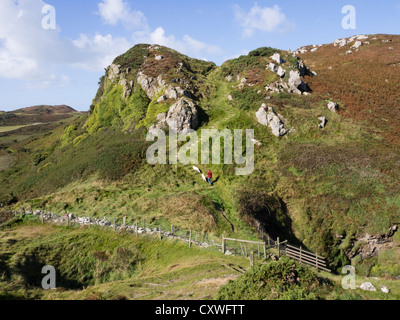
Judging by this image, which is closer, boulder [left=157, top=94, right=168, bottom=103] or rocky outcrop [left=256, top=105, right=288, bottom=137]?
rocky outcrop [left=256, top=105, right=288, bottom=137]

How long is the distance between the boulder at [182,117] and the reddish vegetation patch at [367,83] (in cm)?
2720

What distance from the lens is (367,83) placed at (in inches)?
2185

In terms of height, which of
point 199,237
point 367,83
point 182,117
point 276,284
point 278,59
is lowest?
point 199,237

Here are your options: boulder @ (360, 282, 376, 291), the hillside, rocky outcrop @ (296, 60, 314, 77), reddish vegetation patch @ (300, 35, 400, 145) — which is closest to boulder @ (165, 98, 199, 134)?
the hillside

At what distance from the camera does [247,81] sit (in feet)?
186

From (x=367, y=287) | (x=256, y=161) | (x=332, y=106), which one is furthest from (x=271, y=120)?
(x=367, y=287)

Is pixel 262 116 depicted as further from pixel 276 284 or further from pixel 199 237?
pixel 276 284

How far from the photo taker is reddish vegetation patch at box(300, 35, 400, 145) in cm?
4444

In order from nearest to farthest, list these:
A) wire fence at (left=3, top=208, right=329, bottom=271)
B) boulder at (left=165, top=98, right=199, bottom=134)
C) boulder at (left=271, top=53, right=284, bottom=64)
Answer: wire fence at (left=3, top=208, right=329, bottom=271) → boulder at (left=165, top=98, right=199, bottom=134) → boulder at (left=271, top=53, right=284, bottom=64)

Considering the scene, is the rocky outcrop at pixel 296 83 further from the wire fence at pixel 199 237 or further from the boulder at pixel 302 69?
the wire fence at pixel 199 237

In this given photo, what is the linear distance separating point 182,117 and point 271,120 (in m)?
15.7

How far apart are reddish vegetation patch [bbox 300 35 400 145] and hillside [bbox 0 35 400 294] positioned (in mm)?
400

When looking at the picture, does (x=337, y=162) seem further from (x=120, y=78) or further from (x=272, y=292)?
(x=120, y=78)

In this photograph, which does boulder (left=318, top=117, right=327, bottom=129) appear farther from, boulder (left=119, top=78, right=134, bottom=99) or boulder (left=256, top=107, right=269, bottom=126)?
boulder (left=119, top=78, right=134, bottom=99)
